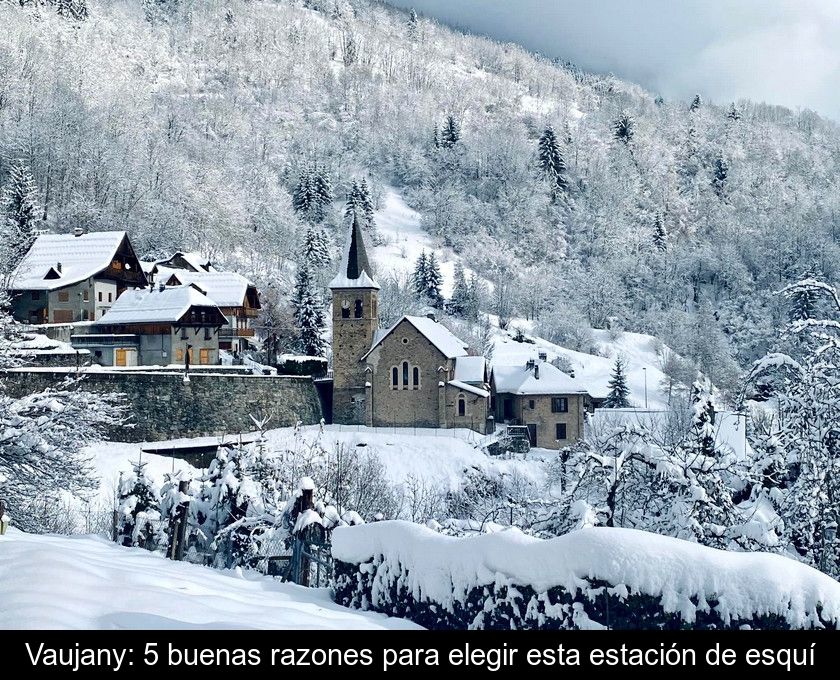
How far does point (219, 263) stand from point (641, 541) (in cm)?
7783

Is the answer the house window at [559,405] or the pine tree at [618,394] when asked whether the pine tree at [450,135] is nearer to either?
the pine tree at [618,394]

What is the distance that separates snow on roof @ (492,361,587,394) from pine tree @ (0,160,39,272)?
32511 mm

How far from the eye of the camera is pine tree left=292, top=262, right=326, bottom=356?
2429 inches

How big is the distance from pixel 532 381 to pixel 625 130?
119 m

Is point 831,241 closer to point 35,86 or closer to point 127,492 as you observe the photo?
point 35,86

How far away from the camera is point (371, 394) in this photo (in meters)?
51.9

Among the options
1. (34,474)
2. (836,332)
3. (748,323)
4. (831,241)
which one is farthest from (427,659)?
(831,241)

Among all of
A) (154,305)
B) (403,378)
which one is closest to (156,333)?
(154,305)

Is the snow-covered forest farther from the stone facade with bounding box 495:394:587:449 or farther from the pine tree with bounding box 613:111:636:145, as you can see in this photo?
the stone facade with bounding box 495:394:587:449

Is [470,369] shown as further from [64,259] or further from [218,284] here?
[64,259]

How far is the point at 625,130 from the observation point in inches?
6329

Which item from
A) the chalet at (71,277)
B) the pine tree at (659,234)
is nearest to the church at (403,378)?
the chalet at (71,277)

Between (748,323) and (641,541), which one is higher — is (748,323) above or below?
above
